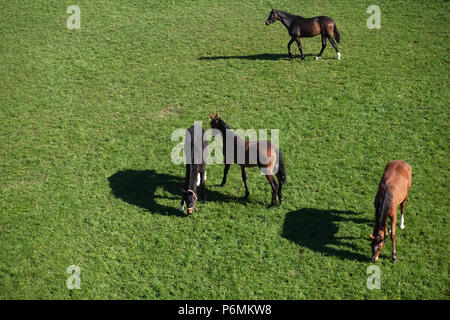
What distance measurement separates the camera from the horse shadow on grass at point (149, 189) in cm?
1248

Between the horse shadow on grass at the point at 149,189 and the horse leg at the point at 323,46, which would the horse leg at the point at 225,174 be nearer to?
the horse shadow on grass at the point at 149,189

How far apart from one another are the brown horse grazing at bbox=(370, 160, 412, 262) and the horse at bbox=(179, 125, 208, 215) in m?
5.19

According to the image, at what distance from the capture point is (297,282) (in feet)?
33.3

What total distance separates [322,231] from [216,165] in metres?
4.60

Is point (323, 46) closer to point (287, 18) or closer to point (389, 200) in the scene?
point (287, 18)

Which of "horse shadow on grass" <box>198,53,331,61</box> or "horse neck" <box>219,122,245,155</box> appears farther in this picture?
"horse shadow on grass" <box>198,53,331,61</box>

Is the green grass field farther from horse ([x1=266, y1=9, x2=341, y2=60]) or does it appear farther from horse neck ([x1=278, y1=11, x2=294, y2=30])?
horse neck ([x1=278, y1=11, x2=294, y2=30])

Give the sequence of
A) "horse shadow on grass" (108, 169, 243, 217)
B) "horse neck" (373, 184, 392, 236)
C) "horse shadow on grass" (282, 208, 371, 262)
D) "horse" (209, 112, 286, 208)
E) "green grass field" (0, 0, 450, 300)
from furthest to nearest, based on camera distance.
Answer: "horse shadow on grass" (108, 169, 243, 217) → "horse" (209, 112, 286, 208) → "horse shadow on grass" (282, 208, 371, 262) → "green grass field" (0, 0, 450, 300) → "horse neck" (373, 184, 392, 236)

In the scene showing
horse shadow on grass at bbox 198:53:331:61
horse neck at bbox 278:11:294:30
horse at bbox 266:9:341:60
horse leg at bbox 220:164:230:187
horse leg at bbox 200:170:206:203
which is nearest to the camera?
horse leg at bbox 200:170:206:203

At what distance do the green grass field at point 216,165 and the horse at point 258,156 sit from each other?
0.90m

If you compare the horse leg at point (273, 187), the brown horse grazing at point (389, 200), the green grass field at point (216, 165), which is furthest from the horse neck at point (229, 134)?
the brown horse grazing at point (389, 200)

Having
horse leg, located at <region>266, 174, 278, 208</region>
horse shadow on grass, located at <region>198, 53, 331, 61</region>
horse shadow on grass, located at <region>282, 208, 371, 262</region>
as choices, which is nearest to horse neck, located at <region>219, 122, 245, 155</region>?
horse leg, located at <region>266, 174, 278, 208</region>

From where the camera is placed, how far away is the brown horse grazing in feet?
32.4
